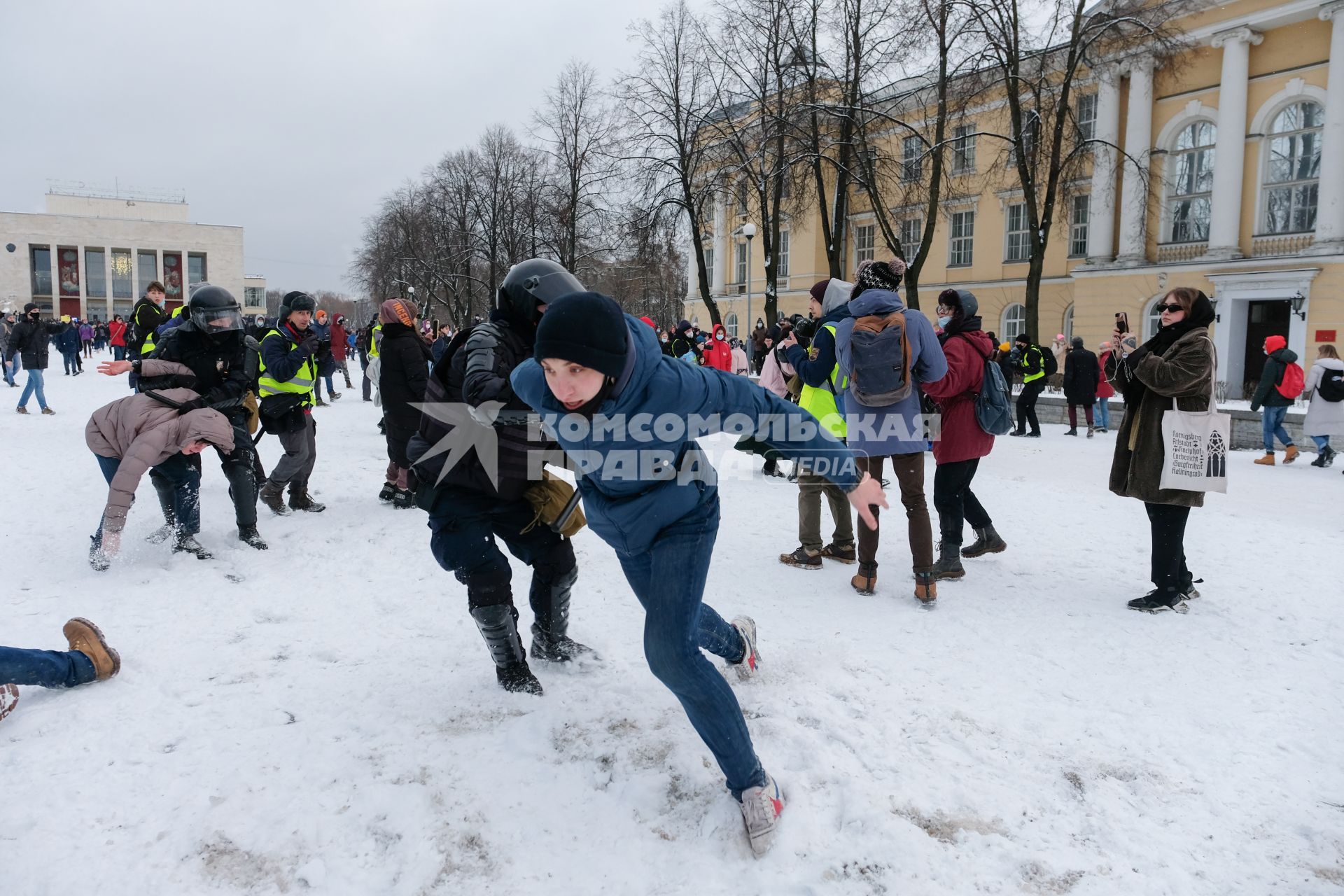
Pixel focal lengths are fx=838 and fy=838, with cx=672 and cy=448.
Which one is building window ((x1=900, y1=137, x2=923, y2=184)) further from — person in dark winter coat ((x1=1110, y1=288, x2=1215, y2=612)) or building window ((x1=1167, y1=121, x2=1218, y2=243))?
person in dark winter coat ((x1=1110, y1=288, x2=1215, y2=612))

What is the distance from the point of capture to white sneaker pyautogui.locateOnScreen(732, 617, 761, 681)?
3.75 meters

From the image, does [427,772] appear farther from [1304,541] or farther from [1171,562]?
[1304,541]

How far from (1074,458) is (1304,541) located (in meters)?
5.00

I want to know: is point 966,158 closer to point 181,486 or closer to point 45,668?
point 181,486

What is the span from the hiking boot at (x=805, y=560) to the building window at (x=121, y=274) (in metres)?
86.1

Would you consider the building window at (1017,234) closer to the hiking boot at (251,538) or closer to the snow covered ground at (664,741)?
the snow covered ground at (664,741)

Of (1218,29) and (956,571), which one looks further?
(1218,29)

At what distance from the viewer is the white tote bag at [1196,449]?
466 centimetres

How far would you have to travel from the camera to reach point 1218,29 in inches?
944

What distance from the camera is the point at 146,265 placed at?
250 ft

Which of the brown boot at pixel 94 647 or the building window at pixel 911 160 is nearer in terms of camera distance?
the brown boot at pixel 94 647

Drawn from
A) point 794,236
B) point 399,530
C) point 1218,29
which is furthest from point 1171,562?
point 794,236

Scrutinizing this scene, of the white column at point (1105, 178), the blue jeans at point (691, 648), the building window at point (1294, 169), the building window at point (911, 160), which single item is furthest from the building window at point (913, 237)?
the blue jeans at point (691, 648)

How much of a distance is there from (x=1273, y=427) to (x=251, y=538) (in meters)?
12.7
